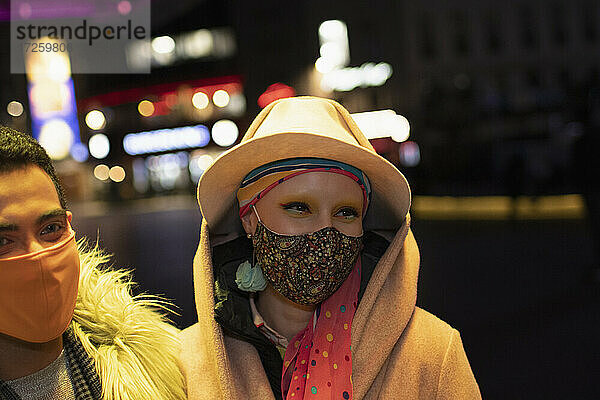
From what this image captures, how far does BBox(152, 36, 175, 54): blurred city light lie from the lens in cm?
299

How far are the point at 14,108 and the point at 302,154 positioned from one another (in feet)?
6.10

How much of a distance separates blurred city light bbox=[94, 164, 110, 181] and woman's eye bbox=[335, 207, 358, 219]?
81.0 inches

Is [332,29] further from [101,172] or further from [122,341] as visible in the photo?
[122,341]

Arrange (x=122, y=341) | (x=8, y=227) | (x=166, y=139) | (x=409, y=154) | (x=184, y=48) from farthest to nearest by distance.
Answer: (x=409, y=154) → (x=166, y=139) → (x=184, y=48) → (x=122, y=341) → (x=8, y=227)

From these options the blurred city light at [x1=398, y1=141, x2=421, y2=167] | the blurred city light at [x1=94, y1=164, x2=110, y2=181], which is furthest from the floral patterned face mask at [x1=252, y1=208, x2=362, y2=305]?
the blurred city light at [x1=398, y1=141, x2=421, y2=167]

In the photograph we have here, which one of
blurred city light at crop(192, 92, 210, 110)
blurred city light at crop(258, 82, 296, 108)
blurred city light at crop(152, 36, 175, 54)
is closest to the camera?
blurred city light at crop(258, 82, 296, 108)

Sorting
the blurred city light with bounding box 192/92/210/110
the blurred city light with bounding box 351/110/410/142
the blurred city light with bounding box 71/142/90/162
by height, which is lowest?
the blurred city light with bounding box 71/142/90/162

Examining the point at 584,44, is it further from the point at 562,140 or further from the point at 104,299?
the point at 104,299

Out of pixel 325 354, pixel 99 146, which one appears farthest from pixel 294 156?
pixel 99 146

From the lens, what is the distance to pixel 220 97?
3.72 meters

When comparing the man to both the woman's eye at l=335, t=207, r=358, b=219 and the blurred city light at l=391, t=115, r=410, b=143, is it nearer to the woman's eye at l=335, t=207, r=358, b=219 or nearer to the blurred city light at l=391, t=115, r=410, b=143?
the woman's eye at l=335, t=207, r=358, b=219

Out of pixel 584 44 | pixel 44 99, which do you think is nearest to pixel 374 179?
pixel 44 99

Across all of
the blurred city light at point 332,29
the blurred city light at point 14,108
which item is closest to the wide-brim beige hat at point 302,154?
the blurred city light at point 14,108

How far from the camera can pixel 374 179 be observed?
5.21ft
